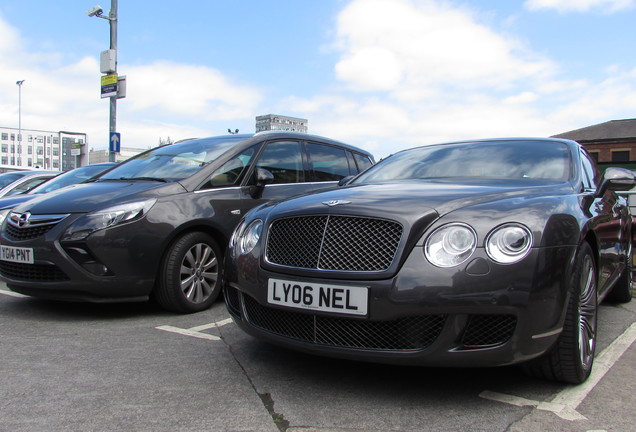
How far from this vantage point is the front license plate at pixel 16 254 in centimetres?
407

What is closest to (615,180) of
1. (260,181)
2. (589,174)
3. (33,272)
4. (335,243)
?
(589,174)

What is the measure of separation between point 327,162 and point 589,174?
2.76m

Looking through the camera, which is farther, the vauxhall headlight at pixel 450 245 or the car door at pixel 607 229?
the car door at pixel 607 229

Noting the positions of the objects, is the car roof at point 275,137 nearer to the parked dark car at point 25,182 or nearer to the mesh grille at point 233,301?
the mesh grille at point 233,301

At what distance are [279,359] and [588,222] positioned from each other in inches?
72.4

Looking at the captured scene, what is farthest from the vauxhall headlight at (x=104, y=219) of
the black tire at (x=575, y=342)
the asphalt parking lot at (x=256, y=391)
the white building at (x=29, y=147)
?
the white building at (x=29, y=147)

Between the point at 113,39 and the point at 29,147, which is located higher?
the point at 29,147

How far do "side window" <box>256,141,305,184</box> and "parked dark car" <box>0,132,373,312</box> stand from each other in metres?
0.07

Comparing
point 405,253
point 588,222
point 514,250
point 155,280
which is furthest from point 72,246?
point 588,222

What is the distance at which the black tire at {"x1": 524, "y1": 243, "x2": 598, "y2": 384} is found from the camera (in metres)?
2.54

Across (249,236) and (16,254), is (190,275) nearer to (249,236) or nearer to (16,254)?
(16,254)

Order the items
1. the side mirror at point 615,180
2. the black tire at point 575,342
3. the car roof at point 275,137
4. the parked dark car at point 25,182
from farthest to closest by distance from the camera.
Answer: the parked dark car at point 25,182
the car roof at point 275,137
the side mirror at point 615,180
the black tire at point 575,342

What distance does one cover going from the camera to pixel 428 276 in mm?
2354

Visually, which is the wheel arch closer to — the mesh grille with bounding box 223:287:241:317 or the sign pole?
the mesh grille with bounding box 223:287:241:317
